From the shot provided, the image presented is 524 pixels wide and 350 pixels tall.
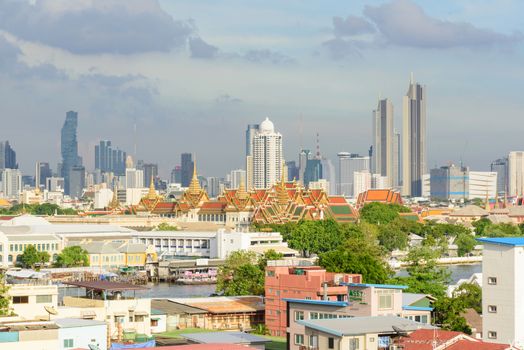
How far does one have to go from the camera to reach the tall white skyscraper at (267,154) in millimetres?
176875

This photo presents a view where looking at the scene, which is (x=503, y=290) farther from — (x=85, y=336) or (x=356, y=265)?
(x=356, y=265)

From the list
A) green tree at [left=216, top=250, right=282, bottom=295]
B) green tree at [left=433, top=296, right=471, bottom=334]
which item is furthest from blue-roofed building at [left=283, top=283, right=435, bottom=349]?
green tree at [left=216, top=250, right=282, bottom=295]

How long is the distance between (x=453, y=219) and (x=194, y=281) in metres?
57.3

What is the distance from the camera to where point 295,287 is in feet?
99.4

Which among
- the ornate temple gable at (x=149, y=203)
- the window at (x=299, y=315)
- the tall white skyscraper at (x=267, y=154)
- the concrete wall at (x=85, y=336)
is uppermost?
the tall white skyscraper at (x=267, y=154)

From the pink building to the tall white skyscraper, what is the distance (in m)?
144

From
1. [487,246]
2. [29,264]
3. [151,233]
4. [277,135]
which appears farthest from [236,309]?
[277,135]

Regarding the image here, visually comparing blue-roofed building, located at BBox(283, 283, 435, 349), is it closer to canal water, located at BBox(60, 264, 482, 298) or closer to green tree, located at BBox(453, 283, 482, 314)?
green tree, located at BBox(453, 283, 482, 314)

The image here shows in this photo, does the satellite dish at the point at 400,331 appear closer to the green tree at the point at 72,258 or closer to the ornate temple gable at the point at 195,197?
the green tree at the point at 72,258

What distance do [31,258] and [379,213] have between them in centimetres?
4021

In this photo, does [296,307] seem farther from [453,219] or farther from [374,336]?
[453,219]

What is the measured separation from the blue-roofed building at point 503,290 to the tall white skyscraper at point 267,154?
15135 cm

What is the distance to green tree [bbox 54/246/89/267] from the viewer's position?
6681 cm

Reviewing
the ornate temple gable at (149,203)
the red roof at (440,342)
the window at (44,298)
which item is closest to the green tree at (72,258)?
the ornate temple gable at (149,203)
